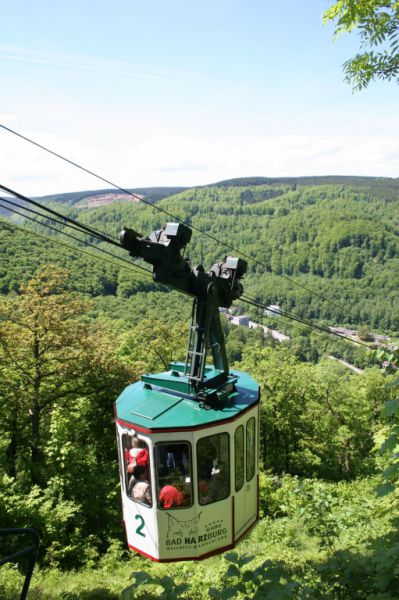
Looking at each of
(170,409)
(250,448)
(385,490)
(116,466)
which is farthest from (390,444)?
(116,466)

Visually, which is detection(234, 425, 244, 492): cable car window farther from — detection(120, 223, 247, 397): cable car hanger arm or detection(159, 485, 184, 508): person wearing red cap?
detection(159, 485, 184, 508): person wearing red cap

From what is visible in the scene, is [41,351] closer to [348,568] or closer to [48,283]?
[48,283]

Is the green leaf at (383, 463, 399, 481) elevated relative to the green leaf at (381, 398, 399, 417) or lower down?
lower down

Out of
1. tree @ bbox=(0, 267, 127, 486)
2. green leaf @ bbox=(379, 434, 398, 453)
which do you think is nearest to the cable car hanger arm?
green leaf @ bbox=(379, 434, 398, 453)

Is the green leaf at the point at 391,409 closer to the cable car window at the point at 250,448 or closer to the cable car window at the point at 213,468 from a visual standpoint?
the cable car window at the point at 213,468

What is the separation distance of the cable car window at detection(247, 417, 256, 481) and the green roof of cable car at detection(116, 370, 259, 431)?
0.37 m

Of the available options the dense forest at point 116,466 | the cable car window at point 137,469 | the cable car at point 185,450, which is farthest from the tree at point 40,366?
the cable car at point 185,450

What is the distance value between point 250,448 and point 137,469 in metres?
1.92

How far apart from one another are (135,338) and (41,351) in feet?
31.1

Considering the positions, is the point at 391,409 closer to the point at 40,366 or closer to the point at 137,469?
the point at 137,469

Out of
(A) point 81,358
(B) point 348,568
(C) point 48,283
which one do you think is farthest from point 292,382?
(B) point 348,568

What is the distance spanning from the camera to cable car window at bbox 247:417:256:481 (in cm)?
714

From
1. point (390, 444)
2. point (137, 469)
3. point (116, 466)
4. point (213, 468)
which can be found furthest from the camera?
point (116, 466)

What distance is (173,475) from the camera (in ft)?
20.6
